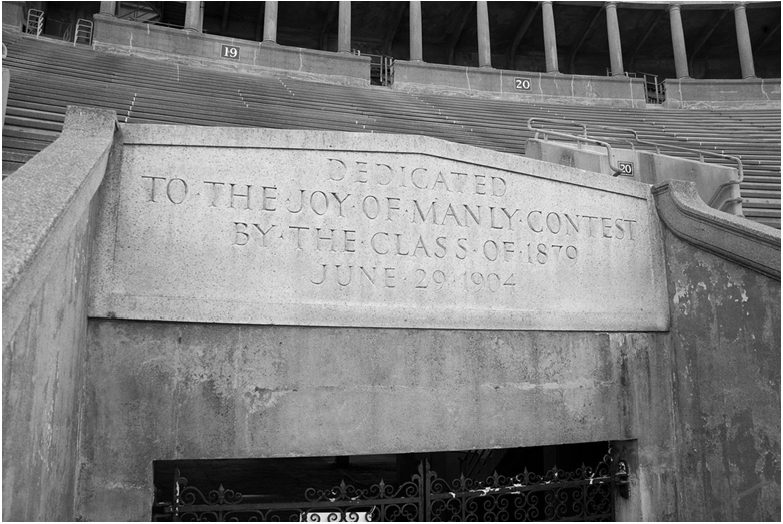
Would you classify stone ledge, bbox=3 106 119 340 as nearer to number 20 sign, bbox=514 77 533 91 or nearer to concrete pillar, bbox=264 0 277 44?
concrete pillar, bbox=264 0 277 44

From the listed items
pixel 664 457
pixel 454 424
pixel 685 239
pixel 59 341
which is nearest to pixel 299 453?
pixel 454 424

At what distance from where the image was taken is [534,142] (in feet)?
30.2

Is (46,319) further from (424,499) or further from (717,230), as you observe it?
(717,230)

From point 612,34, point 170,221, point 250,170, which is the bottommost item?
point 170,221

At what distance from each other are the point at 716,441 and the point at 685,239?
65.8 inches

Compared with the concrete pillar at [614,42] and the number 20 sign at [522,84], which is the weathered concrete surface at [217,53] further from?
the concrete pillar at [614,42]

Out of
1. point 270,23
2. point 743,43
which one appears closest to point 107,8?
point 270,23

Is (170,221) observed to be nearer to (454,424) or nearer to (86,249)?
(86,249)

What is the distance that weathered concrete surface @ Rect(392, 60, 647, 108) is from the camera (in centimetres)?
2047

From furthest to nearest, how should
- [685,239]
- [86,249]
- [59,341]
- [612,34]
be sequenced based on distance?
[612,34] < [685,239] < [86,249] < [59,341]

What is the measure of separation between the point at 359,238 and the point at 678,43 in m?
25.5

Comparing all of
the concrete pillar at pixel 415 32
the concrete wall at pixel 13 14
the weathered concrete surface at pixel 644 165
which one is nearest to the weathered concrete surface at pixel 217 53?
the concrete pillar at pixel 415 32

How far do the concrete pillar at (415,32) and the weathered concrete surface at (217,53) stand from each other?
3.06m

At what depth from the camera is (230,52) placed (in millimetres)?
18688
